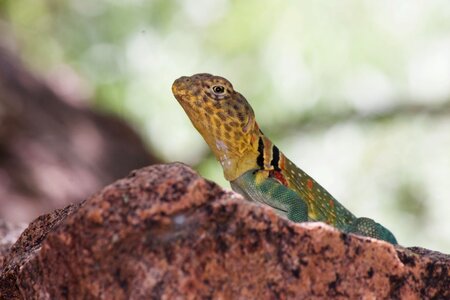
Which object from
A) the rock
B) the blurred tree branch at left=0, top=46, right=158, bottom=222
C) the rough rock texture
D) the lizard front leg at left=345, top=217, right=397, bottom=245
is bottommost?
the rough rock texture

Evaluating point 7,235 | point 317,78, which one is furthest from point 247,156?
→ point 317,78

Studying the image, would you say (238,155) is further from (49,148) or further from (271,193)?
(49,148)

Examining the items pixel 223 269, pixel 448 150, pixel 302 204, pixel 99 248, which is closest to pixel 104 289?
pixel 99 248

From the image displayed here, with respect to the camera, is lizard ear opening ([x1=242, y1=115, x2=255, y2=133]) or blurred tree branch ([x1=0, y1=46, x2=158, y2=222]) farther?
blurred tree branch ([x1=0, y1=46, x2=158, y2=222])

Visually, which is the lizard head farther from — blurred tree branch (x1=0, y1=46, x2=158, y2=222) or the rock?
blurred tree branch (x1=0, y1=46, x2=158, y2=222)

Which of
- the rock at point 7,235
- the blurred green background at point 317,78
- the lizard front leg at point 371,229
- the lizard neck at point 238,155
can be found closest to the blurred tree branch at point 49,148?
the blurred green background at point 317,78

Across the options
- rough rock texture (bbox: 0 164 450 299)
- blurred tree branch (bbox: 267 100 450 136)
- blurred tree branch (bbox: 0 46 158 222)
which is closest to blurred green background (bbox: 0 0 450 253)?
blurred tree branch (bbox: 267 100 450 136)
